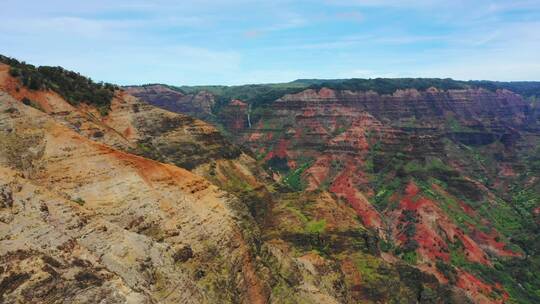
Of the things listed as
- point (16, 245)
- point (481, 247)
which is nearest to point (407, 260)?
point (481, 247)

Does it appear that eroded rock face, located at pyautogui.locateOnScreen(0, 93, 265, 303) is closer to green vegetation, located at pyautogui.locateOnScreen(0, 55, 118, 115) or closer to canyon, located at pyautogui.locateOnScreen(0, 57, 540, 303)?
canyon, located at pyautogui.locateOnScreen(0, 57, 540, 303)

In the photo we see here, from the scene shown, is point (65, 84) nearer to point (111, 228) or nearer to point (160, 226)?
point (160, 226)

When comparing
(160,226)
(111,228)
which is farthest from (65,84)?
(111,228)

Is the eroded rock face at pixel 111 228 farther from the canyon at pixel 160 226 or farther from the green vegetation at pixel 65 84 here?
the green vegetation at pixel 65 84

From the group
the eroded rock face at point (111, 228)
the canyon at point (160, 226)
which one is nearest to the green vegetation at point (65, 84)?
the canyon at point (160, 226)

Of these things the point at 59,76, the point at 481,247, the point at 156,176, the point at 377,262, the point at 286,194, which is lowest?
the point at 481,247

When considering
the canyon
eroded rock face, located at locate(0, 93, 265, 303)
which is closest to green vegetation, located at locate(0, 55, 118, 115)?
the canyon

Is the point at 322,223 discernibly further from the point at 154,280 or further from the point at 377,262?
the point at 154,280

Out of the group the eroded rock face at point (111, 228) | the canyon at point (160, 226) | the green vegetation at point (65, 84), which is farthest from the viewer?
the green vegetation at point (65, 84)
